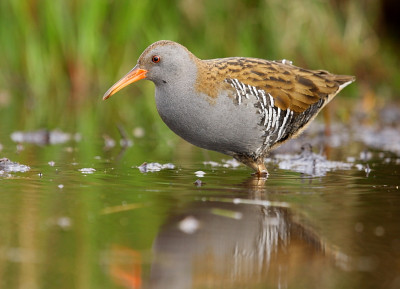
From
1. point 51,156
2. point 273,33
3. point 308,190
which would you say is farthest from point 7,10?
point 308,190

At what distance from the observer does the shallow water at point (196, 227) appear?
2.57m

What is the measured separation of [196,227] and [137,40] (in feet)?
28.7

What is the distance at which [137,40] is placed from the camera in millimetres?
11602

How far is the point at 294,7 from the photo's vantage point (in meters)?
10.3

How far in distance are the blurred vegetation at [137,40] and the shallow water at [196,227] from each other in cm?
492

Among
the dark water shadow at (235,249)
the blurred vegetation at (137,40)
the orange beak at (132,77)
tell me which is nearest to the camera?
the dark water shadow at (235,249)

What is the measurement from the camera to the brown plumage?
4.73 m

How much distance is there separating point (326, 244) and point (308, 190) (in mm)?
1351

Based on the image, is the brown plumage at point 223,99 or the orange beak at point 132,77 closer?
the brown plumage at point 223,99

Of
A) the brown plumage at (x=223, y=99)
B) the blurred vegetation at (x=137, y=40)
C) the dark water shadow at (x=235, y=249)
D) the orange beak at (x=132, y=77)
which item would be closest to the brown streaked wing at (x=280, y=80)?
the brown plumage at (x=223, y=99)

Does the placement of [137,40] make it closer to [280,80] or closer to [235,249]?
[280,80]

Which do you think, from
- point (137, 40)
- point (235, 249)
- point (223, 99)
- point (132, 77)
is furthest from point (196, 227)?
point (137, 40)

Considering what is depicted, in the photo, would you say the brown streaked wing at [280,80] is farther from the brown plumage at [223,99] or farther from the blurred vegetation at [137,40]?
the blurred vegetation at [137,40]

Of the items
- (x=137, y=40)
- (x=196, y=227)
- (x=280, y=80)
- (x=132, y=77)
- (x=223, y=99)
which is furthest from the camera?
(x=137, y=40)
